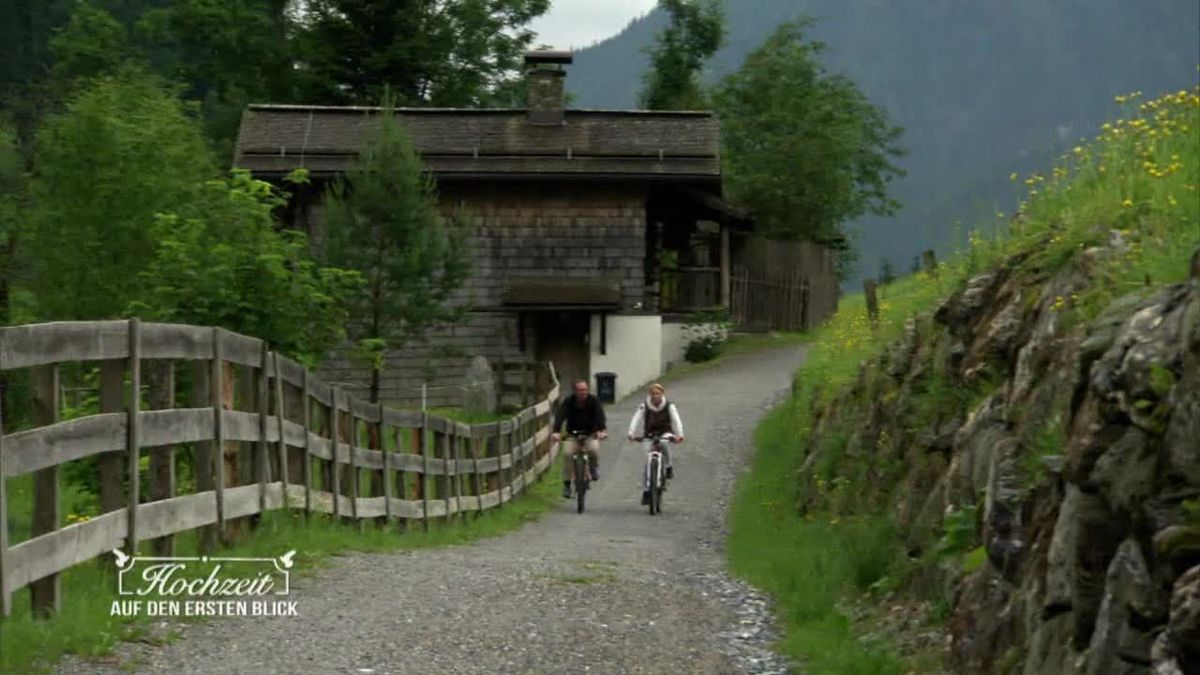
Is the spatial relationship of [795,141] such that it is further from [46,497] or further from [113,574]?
[46,497]

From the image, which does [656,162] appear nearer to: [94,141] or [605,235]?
[605,235]

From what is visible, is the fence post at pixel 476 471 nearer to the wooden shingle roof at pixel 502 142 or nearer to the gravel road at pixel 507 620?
the gravel road at pixel 507 620

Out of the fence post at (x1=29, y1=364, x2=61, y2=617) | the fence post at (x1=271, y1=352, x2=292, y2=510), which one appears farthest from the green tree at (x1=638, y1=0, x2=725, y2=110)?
the fence post at (x1=29, y1=364, x2=61, y2=617)

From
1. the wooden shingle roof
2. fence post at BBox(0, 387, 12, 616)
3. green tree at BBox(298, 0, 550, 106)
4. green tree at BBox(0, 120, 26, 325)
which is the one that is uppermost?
green tree at BBox(298, 0, 550, 106)

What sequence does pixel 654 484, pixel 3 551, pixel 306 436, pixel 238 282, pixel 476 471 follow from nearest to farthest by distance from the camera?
1. pixel 3 551
2. pixel 306 436
3. pixel 238 282
4. pixel 476 471
5. pixel 654 484

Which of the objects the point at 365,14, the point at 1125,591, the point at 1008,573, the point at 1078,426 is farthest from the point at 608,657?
the point at 365,14

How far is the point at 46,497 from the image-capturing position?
9.00 m

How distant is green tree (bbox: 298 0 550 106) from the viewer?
56219mm

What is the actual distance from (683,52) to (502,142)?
25089mm

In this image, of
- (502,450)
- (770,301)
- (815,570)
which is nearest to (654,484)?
(502,450)

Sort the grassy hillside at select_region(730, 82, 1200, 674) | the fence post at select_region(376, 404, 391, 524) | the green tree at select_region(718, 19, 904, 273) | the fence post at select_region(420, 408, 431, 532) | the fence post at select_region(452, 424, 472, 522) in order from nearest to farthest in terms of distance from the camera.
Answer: the grassy hillside at select_region(730, 82, 1200, 674) < the fence post at select_region(376, 404, 391, 524) < the fence post at select_region(420, 408, 431, 532) < the fence post at select_region(452, 424, 472, 522) < the green tree at select_region(718, 19, 904, 273)

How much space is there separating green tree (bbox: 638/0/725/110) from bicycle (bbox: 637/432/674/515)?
139 feet

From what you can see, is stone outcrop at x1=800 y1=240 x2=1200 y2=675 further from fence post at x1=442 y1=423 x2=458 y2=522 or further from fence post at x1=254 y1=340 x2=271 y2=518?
fence post at x1=442 y1=423 x2=458 y2=522

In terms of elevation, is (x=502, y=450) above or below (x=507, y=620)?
below
